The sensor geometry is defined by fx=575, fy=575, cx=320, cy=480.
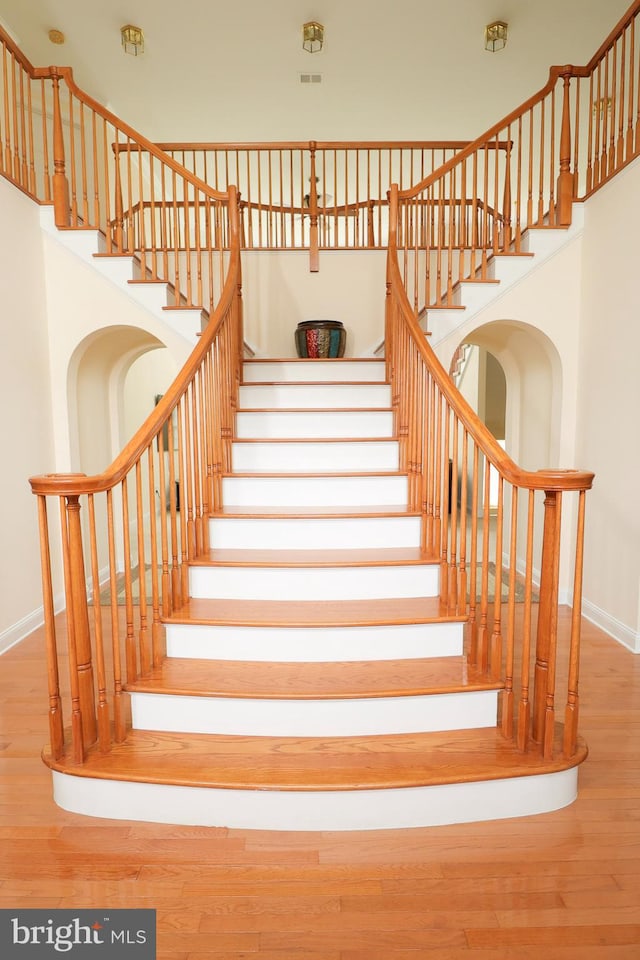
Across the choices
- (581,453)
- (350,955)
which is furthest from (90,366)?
(350,955)

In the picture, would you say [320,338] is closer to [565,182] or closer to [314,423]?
[314,423]

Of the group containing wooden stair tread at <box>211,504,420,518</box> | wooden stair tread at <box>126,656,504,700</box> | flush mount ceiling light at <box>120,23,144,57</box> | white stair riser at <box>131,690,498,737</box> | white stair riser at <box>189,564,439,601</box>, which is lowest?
white stair riser at <box>131,690,498,737</box>

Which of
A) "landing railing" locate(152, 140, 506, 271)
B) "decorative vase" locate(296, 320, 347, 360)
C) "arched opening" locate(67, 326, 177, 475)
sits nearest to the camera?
"arched opening" locate(67, 326, 177, 475)

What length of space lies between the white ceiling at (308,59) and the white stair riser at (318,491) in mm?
4033

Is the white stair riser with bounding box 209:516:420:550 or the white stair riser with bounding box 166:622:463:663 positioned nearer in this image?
the white stair riser with bounding box 166:622:463:663

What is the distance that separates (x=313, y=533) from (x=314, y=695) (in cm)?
99

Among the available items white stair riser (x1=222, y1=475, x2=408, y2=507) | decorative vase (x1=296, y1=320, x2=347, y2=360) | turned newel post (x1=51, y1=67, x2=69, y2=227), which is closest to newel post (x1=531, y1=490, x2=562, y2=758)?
white stair riser (x1=222, y1=475, x2=408, y2=507)

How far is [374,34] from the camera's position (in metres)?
4.96

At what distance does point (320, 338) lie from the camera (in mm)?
4758

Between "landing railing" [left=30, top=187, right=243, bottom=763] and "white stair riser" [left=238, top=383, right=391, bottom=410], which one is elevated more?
"white stair riser" [left=238, top=383, right=391, bottom=410]

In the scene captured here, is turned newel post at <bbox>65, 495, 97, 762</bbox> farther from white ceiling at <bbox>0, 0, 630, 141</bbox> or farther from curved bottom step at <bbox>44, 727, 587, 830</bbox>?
white ceiling at <bbox>0, 0, 630, 141</bbox>

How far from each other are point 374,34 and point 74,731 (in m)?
5.74

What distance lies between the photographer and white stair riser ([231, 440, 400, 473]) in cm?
347

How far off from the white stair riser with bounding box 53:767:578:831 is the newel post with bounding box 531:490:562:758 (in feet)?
0.53
